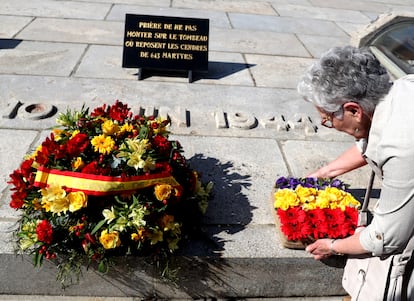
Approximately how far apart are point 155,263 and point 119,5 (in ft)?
23.0

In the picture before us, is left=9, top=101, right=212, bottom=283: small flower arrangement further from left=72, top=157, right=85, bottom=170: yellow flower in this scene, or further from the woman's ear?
the woman's ear

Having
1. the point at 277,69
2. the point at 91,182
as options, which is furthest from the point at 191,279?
the point at 277,69

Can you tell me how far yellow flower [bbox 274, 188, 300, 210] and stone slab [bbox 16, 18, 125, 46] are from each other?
4.40m

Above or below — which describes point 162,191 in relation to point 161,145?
below

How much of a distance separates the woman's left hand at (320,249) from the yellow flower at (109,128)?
5.01ft

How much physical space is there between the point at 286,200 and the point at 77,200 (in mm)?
1413

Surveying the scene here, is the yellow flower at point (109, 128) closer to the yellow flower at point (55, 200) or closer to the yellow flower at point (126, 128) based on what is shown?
the yellow flower at point (126, 128)

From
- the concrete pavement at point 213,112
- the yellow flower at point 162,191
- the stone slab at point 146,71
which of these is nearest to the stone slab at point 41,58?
the concrete pavement at point 213,112

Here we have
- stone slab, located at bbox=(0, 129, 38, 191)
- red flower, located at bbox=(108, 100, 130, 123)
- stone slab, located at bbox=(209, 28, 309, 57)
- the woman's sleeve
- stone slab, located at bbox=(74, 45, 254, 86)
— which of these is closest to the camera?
the woman's sleeve

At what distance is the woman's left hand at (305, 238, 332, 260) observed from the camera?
2.52 meters

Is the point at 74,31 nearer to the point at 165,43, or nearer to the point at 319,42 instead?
the point at 165,43

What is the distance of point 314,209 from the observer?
277 centimetres

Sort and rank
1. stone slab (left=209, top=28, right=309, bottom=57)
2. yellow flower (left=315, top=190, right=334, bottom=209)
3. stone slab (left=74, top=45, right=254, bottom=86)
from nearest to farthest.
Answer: yellow flower (left=315, top=190, right=334, bottom=209) → stone slab (left=74, top=45, right=254, bottom=86) → stone slab (left=209, top=28, right=309, bottom=57)

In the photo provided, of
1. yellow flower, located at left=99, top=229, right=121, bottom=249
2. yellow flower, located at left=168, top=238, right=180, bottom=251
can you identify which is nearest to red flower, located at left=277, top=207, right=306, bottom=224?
yellow flower, located at left=168, top=238, right=180, bottom=251
